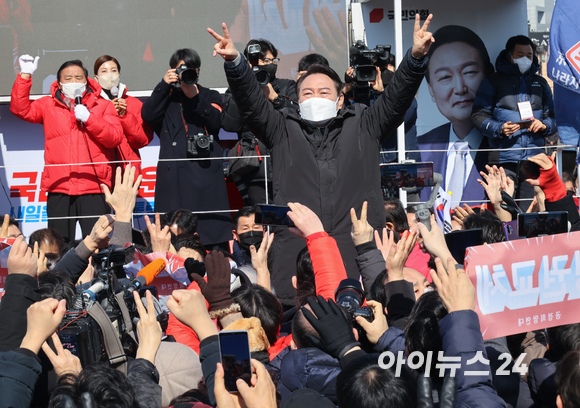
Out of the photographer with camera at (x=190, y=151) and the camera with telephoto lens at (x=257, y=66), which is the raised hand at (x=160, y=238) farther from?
the camera with telephoto lens at (x=257, y=66)

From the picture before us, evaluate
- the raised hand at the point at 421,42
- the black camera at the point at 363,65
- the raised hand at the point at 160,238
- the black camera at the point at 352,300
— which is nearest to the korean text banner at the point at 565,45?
the black camera at the point at 363,65

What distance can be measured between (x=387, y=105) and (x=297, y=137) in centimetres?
55

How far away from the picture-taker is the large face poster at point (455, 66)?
25.0ft

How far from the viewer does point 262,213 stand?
3164mm

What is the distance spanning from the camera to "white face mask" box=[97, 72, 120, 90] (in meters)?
6.23

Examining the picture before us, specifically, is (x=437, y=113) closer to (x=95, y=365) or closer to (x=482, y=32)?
(x=482, y=32)

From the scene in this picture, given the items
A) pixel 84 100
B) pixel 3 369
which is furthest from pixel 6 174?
pixel 3 369

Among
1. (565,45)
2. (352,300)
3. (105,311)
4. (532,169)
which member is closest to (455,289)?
(352,300)

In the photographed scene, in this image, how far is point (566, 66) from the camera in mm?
6324

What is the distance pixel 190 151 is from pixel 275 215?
2.98 m

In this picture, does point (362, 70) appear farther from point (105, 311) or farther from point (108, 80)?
point (105, 311)

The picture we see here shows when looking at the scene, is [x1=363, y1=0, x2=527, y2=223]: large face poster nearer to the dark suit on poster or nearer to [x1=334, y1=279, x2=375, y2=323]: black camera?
the dark suit on poster

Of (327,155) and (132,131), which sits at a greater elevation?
(132,131)

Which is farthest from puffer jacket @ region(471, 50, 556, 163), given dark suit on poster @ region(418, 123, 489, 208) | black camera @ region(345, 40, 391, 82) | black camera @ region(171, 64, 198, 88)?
black camera @ region(171, 64, 198, 88)
